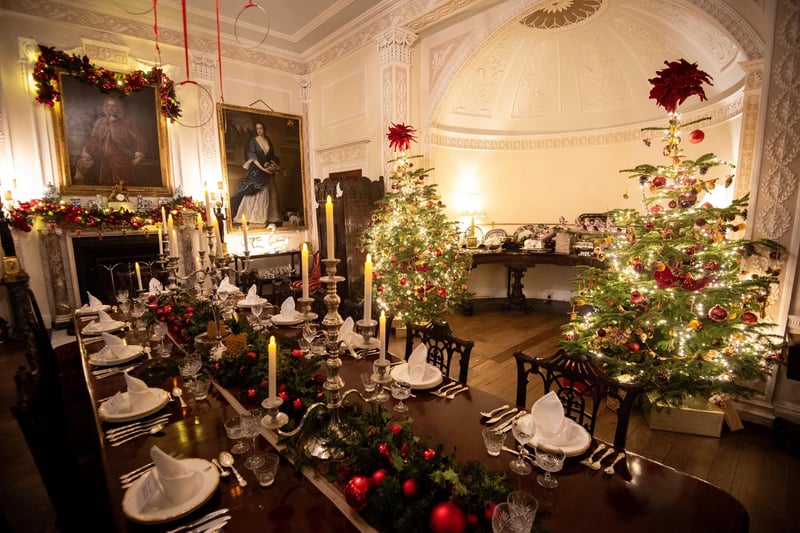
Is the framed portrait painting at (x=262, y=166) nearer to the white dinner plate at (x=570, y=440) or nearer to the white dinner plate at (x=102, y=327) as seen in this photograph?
the white dinner plate at (x=102, y=327)

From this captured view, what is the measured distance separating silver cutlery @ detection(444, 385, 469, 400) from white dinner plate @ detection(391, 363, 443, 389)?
0.08 metres

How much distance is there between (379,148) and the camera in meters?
5.17

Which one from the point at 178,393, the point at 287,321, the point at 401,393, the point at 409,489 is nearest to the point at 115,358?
the point at 178,393

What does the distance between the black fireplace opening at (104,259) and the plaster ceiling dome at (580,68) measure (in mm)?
4757

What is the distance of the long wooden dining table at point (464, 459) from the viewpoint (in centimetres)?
99

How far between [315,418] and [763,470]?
286 cm

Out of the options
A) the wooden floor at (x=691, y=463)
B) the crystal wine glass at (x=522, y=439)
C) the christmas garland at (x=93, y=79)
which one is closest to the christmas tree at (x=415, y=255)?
the wooden floor at (x=691, y=463)

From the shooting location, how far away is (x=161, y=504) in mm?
1038

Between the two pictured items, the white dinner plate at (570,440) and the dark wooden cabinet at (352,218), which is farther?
the dark wooden cabinet at (352,218)

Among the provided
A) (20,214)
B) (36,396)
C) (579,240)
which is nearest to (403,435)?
(36,396)

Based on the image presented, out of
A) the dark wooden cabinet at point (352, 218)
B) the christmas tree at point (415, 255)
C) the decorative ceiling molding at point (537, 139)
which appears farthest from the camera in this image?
the decorative ceiling molding at point (537, 139)

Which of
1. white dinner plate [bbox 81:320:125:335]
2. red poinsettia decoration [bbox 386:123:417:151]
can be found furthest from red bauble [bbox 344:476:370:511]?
red poinsettia decoration [bbox 386:123:417:151]

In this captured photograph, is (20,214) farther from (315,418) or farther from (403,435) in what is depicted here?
(403,435)

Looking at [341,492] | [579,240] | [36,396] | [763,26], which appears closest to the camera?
[341,492]
